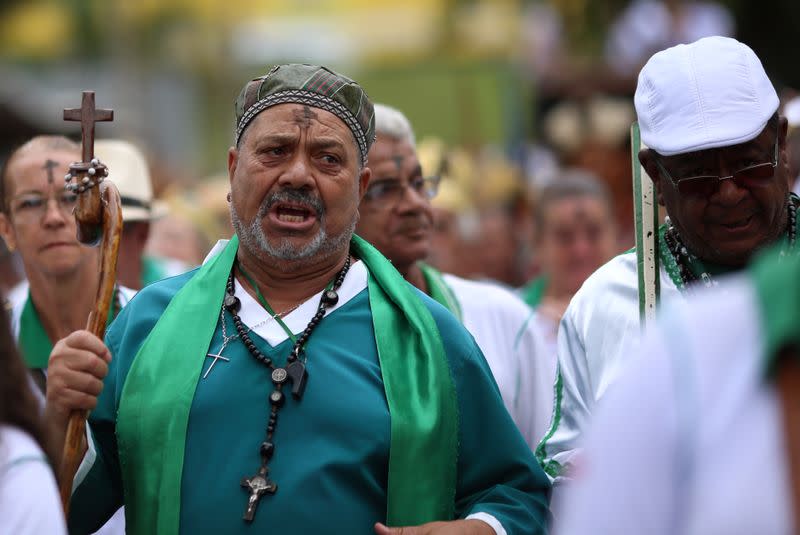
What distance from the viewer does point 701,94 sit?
377 centimetres

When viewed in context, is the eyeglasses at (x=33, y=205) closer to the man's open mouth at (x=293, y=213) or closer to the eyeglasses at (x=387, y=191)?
the eyeglasses at (x=387, y=191)

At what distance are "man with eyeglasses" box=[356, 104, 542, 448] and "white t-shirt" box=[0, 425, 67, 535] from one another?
266cm

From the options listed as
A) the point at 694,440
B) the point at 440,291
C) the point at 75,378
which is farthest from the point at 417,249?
the point at 694,440

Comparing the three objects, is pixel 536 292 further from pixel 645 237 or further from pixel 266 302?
pixel 266 302

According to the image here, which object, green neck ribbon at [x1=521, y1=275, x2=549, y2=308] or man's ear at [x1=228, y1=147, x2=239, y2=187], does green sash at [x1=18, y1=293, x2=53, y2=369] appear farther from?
green neck ribbon at [x1=521, y1=275, x2=549, y2=308]

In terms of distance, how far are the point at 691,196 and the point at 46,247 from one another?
7.86ft

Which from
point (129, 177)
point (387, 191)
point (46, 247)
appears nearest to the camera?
point (46, 247)

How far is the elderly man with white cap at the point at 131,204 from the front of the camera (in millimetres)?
5906

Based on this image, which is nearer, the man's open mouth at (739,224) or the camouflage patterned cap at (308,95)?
the man's open mouth at (739,224)

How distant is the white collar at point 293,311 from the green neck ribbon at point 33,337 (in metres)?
1.25

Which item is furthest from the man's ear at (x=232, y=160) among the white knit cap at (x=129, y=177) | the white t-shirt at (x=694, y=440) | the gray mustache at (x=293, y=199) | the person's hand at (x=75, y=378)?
the white t-shirt at (x=694, y=440)

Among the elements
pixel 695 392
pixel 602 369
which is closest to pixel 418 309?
pixel 602 369

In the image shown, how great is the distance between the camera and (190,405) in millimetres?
3701

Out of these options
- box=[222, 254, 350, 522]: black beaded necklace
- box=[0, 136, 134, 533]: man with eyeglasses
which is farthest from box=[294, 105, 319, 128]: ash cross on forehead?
box=[0, 136, 134, 533]: man with eyeglasses
